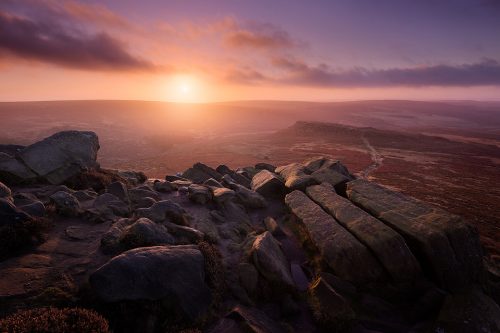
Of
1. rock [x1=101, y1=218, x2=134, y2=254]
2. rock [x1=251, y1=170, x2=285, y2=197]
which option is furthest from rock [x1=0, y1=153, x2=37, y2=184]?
rock [x1=251, y1=170, x2=285, y2=197]

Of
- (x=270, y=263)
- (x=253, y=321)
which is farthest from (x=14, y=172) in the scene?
(x=253, y=321)

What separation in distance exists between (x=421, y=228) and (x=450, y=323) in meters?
3.36

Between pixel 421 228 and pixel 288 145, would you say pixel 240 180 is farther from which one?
pixel 288 145

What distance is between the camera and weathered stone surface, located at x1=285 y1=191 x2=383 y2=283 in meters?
10.4

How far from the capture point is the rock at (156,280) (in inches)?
296

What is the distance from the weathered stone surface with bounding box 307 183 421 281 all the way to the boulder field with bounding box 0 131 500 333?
0.13 feet

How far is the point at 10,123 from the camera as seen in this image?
4875 inches

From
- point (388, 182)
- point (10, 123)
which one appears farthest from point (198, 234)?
point (10, 123)

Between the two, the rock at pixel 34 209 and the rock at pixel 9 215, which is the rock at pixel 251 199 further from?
the rock at pixel 9 215

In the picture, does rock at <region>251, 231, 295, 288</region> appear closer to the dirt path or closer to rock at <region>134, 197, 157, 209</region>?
rock at <region>134, 197, 157, 209</region>

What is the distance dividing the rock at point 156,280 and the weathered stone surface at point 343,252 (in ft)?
16.1

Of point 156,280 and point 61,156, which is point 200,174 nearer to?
point 61,156

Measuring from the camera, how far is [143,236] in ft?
32.6

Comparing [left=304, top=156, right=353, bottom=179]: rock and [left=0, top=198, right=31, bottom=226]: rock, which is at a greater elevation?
[left=0, top=198, right=31, bottom=226]: rock
